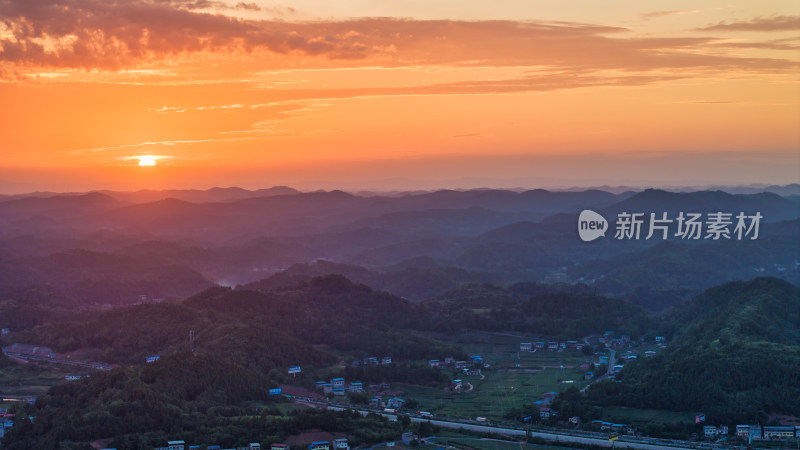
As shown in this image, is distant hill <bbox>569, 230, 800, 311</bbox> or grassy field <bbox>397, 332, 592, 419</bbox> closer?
grassy field <bbox>397, 332, 592, 419</bbox>

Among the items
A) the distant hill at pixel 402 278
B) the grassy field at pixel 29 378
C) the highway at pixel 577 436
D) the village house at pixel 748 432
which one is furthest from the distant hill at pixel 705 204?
the highway at pixel 577 436

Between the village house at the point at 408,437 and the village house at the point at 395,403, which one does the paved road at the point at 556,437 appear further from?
the village house at the point at 408,437

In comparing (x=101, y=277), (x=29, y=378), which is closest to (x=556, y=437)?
(x=29, y=378)

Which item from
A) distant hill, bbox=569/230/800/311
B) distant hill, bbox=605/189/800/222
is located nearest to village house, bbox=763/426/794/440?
distant hill, bbox=569/230/800/311

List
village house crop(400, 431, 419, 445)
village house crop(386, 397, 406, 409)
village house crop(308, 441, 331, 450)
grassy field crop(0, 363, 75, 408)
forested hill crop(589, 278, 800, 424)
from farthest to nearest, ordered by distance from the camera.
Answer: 1. grassy field crop(0, 363, 75, 408)
2. village house crop(386, 397, 406, 409)
3. forested hill crop(589, 278, 800, 424)
4. village house crop(400, 431, 419, 445)
5. village house crop(308, 441, 331, 450)

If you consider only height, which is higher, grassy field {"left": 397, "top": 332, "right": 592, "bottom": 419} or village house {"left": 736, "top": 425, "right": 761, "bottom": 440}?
village house {"left": 736, "top": 425, "right": 761, "bottom": 440}

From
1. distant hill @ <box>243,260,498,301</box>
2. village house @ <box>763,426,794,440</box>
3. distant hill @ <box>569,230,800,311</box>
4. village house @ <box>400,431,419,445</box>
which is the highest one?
village house @ <box>763,426,794,440</box>

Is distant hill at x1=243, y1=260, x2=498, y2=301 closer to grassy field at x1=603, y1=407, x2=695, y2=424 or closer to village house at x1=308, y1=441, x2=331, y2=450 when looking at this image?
grassy field at x1=603, y1=407, x2=695, y2=424

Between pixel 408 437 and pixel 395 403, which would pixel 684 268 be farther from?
pixel 408 437

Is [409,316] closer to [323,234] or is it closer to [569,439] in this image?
[569,439]
